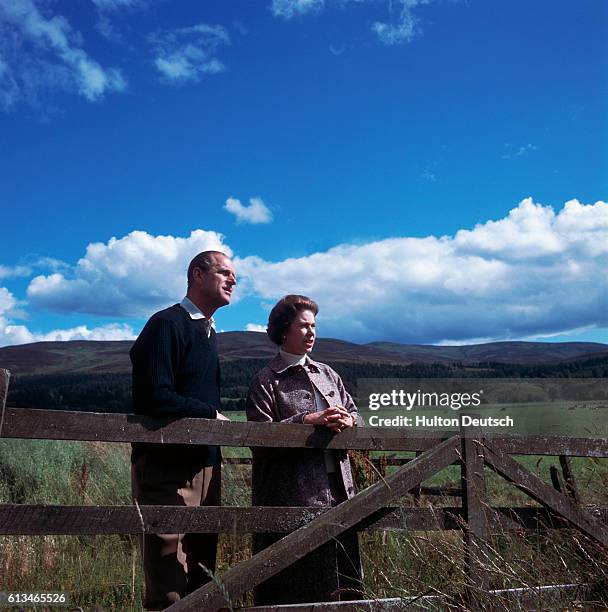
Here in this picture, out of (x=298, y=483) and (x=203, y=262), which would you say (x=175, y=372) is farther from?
(x=298, y=483)

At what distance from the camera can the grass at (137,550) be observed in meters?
3.98

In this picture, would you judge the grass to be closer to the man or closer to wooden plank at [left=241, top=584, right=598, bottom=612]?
wooden plank at [left=241, top=584, right=598, bottom=612]

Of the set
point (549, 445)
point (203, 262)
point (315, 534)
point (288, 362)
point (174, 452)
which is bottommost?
point (315, 534)

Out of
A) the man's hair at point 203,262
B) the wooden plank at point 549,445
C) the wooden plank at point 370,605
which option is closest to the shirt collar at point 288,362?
the man's hair at point 203,262

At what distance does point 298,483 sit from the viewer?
398cm

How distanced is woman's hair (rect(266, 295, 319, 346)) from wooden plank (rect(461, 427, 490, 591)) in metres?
1.20

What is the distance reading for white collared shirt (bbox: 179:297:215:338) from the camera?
407 centimetres

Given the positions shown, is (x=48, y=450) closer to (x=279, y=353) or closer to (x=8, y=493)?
(x=8, y=493)

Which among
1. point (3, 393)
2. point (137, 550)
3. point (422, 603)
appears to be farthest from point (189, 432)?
point (137, 550)

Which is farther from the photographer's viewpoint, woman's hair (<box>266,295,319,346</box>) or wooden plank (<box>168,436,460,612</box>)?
woman's hair (<box>266,295,319,346</box>)

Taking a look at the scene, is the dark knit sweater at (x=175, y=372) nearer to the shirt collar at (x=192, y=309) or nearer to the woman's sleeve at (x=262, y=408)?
the shirt collar at (x=192, y=309)

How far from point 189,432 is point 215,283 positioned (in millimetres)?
977

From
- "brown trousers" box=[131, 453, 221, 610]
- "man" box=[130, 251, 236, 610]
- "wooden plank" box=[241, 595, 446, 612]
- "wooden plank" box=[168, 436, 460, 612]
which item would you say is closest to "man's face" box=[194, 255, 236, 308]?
"man" box=[130, 251, 236, 610]

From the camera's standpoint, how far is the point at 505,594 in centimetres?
377
